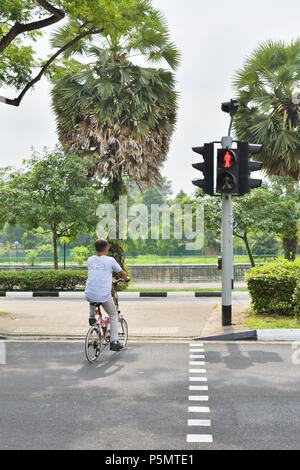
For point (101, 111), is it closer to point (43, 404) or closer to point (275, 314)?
point (275, 314)

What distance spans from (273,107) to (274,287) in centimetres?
1307

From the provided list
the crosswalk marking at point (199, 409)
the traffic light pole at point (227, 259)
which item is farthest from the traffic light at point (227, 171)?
the crosswalk marking at point (199, 409)

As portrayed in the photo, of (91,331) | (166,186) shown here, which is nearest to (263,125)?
(91,331)

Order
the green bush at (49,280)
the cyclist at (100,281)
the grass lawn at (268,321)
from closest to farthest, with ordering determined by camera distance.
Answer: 1. the cyclist at (100,281)
2. the grass lawn at (268,321)
3. the green bush at (49,280)

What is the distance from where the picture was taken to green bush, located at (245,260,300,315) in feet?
35.4

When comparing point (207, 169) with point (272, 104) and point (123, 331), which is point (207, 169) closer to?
point (123, 331)

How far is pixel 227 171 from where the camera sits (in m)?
10.2

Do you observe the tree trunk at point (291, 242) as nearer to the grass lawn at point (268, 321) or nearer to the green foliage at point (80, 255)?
the grass lawn at point (268, 321)

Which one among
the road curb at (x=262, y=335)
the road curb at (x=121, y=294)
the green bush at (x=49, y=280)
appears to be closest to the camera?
the road curb at (x=262, y=335)

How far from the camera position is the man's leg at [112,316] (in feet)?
26.5

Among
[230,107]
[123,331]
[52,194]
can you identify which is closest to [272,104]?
[52,194]

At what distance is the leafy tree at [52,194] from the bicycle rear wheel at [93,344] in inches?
501

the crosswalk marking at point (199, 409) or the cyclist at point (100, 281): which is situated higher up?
the cyclist at point (100, 281)
